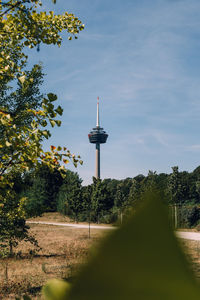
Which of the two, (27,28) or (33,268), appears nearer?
(27,28)

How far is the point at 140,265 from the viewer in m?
0.23

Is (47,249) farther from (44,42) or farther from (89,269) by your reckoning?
(89,269)

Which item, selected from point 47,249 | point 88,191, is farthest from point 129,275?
point 88,191

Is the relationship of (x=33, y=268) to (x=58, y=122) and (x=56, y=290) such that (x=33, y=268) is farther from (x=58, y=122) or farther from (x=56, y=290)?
(x=56, y=290)

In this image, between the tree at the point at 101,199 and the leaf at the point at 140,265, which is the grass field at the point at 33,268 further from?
the tree at the point at 101,199

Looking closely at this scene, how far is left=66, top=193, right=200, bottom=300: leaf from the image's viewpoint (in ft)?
0.75

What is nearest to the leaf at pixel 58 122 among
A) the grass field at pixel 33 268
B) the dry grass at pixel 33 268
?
the grass field at pixel 33 268

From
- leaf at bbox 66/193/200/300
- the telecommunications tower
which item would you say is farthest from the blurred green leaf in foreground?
the telecommunications tower

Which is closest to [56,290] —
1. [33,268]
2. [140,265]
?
[140,265]

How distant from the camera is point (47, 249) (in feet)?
65.8

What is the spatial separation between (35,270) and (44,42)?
11892mm

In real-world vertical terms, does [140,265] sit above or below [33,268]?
above

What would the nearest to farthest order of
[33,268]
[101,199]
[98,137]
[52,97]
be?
[52,97], [33,268], [101,199], [98,137]

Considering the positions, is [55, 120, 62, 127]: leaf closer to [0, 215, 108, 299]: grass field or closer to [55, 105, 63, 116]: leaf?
[55, 105, 63, 116]: leaf
